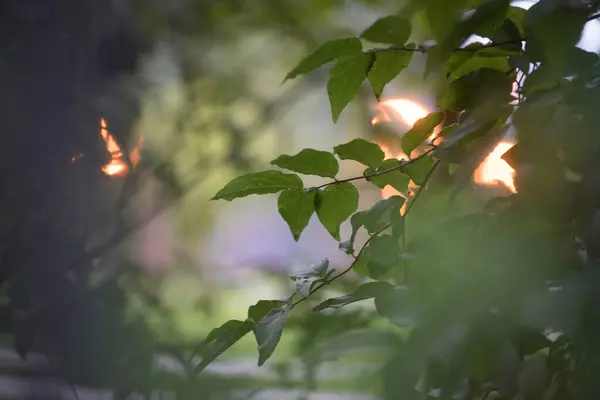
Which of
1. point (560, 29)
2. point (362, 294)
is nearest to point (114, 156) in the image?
point (362, 294)

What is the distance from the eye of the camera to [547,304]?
25cm

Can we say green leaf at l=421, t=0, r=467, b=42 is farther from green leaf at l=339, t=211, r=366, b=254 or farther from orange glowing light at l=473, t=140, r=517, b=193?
orange glowing light at l=473, t=140, r=517, b=193

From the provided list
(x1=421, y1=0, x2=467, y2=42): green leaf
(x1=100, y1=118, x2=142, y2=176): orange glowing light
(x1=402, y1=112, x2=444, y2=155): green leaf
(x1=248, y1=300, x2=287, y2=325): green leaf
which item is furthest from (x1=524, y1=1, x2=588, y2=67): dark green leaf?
(x1=100, y1=118, x2=142, y2=176): orange glowing light

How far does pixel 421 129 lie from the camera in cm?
43

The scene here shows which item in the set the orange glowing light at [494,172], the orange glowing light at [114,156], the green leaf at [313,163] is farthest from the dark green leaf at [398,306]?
the orange glowing light at [114,156]

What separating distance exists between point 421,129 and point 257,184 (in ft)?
0.44

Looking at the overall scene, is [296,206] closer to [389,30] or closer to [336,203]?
[336,203]

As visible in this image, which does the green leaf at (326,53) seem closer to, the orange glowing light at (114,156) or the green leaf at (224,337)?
the green leaf at (224,337)

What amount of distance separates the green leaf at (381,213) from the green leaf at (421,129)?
0.05 m

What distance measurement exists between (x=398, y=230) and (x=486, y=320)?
0.45ft

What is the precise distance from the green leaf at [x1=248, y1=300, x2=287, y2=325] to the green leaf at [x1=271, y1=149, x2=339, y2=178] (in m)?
0.10

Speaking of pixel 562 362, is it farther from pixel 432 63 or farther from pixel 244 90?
pixel 244 90

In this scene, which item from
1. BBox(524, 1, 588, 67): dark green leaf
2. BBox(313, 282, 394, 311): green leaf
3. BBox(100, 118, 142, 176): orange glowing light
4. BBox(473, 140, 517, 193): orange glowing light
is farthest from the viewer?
BBox(100, 118, 142, 176): orange glowing light

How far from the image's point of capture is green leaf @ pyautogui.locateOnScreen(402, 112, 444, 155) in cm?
42
